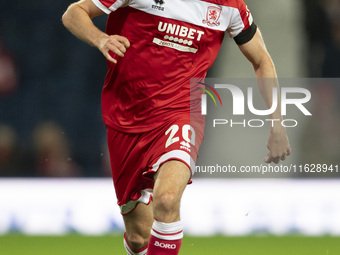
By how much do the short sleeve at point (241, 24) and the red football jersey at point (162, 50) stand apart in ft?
0.11

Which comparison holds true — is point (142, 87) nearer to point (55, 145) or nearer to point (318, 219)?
point (318, 219)

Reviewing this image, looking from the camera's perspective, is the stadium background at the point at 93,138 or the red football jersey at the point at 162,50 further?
the stadium background at the point at 93,138

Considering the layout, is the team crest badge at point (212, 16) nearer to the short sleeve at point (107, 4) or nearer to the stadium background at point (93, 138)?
the short sleeve at point (107, 4)

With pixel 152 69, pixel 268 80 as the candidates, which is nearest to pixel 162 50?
pixel 152 69

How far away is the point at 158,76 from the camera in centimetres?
417

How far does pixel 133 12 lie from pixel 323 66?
5719 millimetres

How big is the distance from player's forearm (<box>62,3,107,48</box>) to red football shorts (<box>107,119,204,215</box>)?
685 mm

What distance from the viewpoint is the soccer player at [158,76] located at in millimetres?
4004

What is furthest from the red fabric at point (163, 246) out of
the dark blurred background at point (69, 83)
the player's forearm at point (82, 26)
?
the dark blurred background at point (69, 83)

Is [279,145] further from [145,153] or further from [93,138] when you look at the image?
[93,138]

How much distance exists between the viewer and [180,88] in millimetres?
4195

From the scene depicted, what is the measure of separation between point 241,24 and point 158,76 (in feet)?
2.05

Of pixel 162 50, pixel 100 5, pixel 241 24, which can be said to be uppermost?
pixel 100 5

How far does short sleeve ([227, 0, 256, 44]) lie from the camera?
170 inches
